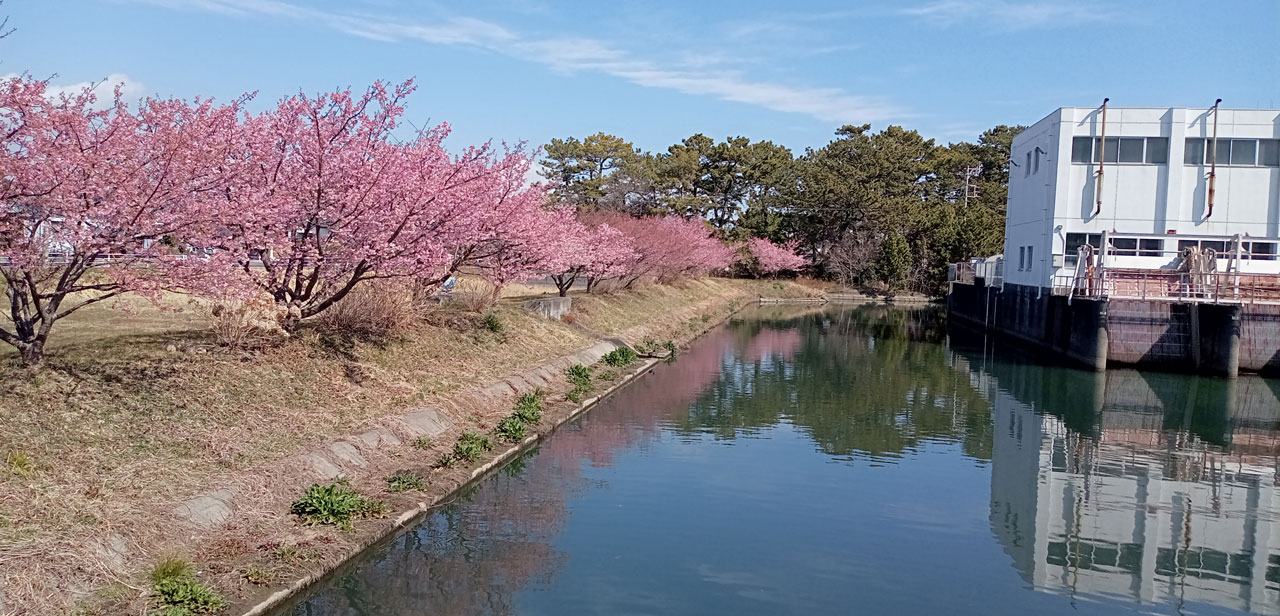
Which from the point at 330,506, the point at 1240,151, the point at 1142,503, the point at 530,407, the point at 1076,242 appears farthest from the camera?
the point at 1076,242

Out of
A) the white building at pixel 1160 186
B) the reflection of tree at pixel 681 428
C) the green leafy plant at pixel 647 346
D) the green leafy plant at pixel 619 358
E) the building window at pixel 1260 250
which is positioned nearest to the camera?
the reflection of tree at pixel 681 428

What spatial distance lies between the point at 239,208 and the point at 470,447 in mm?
4587

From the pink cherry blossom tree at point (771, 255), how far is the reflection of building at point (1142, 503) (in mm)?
46459

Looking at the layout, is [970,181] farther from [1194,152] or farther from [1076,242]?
[1076,242]

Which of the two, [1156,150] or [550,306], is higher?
[1156,150]

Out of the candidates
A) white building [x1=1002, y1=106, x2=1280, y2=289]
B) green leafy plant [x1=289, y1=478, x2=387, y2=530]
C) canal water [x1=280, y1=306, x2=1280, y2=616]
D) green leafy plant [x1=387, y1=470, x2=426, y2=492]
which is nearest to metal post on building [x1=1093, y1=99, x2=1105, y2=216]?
white building [x1=1002, y1=106, x2=1280, y2=289]

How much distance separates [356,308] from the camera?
16922mm

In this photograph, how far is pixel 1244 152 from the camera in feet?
109

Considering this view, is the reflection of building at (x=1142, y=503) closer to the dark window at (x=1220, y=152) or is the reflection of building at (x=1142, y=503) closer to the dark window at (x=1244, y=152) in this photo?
the dark window at (x=1220, y=152)

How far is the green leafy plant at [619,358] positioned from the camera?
82.7 feet

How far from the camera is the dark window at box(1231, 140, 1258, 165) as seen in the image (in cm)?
3319

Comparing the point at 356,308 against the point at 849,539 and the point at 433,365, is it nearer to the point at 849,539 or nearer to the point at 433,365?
the point at 433,365

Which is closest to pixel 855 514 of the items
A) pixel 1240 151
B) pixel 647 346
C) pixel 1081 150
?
pixel 647 346

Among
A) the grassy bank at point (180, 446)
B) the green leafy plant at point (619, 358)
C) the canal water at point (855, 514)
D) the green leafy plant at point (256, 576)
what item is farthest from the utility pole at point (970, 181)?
the green leafy plant at point (256, 576)
